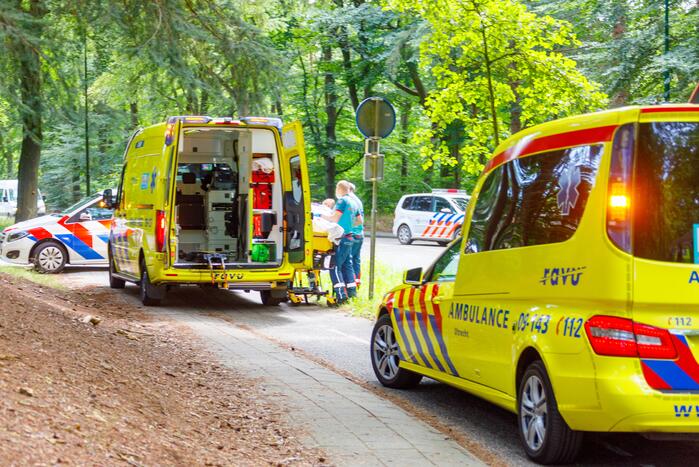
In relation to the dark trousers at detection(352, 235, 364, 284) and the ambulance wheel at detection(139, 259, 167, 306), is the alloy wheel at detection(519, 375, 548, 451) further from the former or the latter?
the dark trousers at detection(352, 235, 364, 284)

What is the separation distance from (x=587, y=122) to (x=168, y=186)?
909 centimetres

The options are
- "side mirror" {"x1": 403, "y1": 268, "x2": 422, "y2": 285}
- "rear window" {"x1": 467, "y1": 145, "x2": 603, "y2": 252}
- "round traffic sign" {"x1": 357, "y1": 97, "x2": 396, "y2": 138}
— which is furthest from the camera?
"round traffic sign" {"x1": 357, "y1": 97, "x2": 396, "y2": 138}

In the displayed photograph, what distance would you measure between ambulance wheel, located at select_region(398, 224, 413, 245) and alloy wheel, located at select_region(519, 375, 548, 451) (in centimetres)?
3053

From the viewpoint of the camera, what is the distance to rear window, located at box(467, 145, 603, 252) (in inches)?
245

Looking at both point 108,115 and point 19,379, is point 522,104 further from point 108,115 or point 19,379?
point 108,115

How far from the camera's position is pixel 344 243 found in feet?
53.0

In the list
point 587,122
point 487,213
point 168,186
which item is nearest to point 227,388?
point 487,213

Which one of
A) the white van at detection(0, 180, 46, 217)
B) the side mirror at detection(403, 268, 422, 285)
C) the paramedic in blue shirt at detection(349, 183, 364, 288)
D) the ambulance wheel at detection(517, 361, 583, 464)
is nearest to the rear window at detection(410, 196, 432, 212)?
the paramedic in blue shirt at detection(349, 183, 364, 288)

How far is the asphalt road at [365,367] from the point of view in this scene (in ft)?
22.5

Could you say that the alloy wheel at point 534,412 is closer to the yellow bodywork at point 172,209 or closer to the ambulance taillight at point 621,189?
the ambulance taillight at point 621,189

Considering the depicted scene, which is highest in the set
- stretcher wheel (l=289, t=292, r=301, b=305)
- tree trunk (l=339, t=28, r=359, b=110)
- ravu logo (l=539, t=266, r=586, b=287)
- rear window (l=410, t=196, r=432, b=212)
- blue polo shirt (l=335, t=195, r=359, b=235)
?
tree trunk (l=339, t=28, r=359, b=110)

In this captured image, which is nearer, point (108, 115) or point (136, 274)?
point (136, 274)

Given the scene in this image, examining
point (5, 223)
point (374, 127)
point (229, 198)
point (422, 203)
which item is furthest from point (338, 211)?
point (5, 223)

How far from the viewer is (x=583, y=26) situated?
27.8 m
